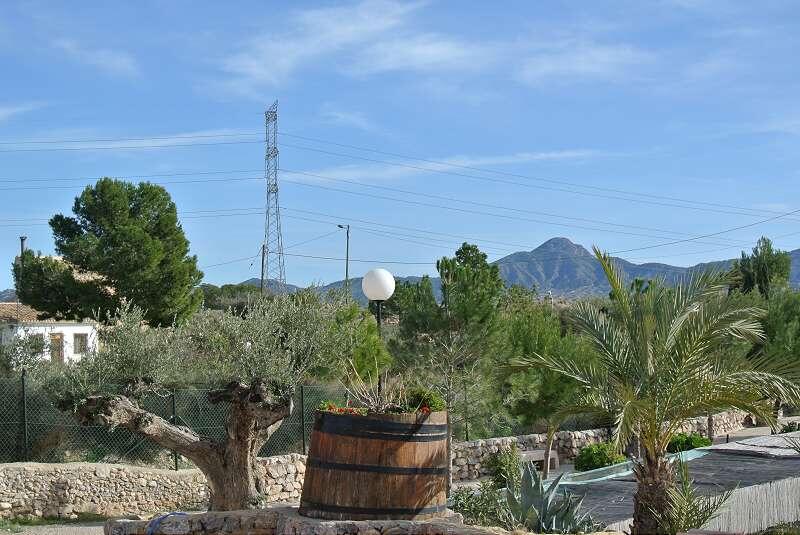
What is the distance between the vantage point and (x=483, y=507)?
451 inches

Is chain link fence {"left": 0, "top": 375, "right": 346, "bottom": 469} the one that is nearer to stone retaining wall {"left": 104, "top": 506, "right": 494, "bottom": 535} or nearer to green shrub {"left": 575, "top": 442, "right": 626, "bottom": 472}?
green shrub {"left": 575, "top": 442, "right": 626, "bottom": 472}

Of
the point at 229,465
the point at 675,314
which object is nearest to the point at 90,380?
the point at 229,465

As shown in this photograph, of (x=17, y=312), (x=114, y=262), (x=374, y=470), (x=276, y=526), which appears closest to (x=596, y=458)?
(x=276, y=526)

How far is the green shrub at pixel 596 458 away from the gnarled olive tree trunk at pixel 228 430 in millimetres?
9915

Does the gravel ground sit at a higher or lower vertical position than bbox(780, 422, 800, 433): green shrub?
lower

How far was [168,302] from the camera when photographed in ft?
111

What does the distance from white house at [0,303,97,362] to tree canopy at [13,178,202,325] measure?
1.37 m

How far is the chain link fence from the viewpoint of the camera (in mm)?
18062

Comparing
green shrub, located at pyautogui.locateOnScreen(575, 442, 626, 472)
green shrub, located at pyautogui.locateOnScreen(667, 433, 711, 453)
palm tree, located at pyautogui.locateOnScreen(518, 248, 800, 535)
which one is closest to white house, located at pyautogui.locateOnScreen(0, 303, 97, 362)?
green shrub, located at pyautogui.locateOnScreen(575, 442, 626, 472)

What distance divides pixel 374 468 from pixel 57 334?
75.4ft

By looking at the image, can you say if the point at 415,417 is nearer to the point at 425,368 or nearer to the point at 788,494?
the point at 788,494

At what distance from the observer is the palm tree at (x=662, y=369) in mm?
10570

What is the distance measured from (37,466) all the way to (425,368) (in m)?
9.28

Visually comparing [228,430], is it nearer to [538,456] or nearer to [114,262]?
[538,456]
